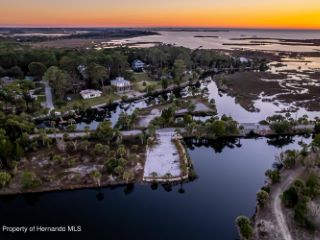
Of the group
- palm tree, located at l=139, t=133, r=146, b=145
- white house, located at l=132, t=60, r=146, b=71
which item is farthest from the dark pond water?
white house, located at l=132, t=60, r=146, b=71

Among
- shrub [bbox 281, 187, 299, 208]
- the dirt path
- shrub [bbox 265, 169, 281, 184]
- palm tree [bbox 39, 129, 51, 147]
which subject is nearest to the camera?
the dirt path

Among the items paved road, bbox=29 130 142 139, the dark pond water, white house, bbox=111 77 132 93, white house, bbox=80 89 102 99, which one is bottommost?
the dark pond water

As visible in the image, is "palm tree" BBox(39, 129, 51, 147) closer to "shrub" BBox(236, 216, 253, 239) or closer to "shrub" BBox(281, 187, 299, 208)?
"shrub" BBox(236, 216, 253, 239)

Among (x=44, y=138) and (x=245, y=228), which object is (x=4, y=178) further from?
(x=245, y=228)

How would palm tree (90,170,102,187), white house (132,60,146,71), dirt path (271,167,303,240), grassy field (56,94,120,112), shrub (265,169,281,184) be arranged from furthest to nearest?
1. white house (132,60,146,71)
2. grassy field (56,94,120,112)
3. palm tree (90,170,102,187)
4. shrub (265,169,281,184)
5. dirt path (271,167,303,240)

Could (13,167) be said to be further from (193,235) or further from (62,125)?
(193,235)

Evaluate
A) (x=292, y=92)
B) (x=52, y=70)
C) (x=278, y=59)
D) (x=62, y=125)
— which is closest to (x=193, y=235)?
(x=62, y=125)

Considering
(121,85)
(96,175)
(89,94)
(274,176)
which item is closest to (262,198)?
(274,176)
